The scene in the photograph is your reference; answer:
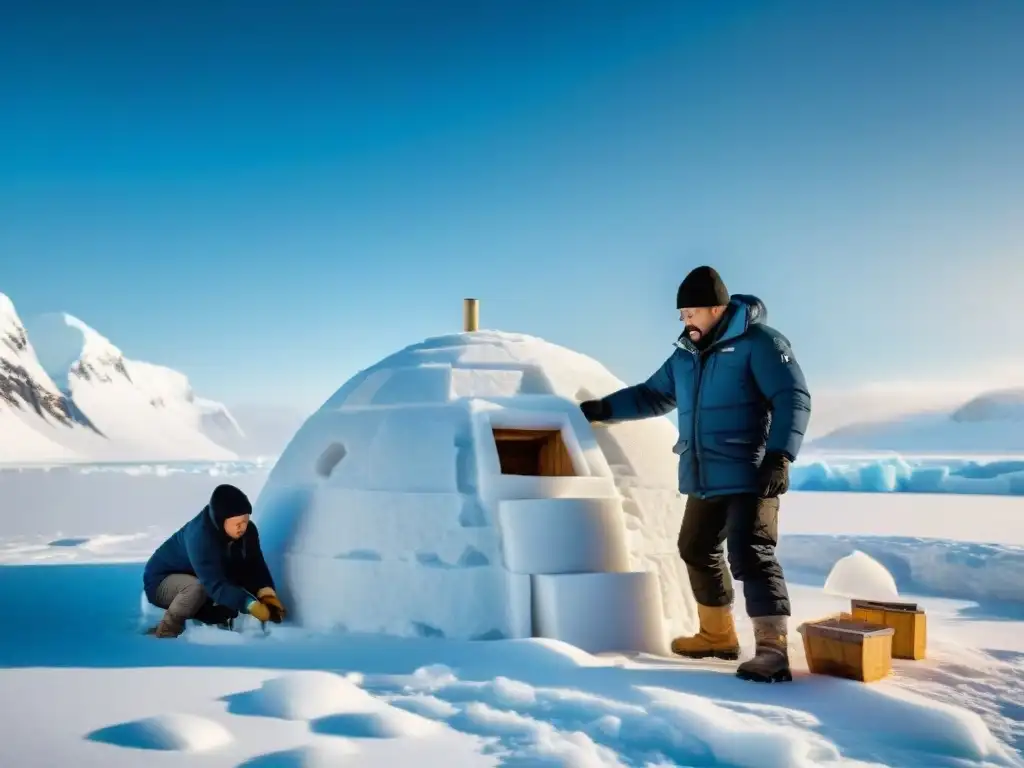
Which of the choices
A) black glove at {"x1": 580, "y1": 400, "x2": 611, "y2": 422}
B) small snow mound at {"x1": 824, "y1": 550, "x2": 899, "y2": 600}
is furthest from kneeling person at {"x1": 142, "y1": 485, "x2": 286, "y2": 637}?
small snow mound at {"x1": 824, "y1": 550, "x2": 899, "y2": 600}

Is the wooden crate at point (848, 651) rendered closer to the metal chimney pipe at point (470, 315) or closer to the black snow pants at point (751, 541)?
the black snow pants at point (751, 541)

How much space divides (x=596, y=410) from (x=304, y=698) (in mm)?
2935

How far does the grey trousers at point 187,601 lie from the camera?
5699mm

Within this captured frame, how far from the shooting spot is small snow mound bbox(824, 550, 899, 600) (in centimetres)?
749

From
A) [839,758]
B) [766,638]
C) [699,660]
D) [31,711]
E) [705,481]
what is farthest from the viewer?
[699,660]

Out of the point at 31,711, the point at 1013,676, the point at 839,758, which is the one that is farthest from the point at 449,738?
the point at 1013,676

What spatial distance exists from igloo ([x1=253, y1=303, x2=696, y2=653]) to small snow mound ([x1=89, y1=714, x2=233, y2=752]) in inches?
79.0

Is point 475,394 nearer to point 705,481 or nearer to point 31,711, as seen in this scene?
point 705,481

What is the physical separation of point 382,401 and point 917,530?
1681cm

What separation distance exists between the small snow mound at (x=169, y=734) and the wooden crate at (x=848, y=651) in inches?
127

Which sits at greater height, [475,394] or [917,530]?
[475,394]

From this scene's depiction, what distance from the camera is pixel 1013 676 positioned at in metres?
5.54

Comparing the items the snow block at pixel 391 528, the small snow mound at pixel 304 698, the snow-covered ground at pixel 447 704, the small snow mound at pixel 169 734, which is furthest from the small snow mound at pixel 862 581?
the small snow mound at pixel 169 734

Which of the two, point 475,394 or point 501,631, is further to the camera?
point 475,394
